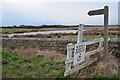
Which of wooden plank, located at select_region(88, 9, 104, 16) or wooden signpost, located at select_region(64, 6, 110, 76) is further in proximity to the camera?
wooden plank, located at select_region(88, 9, 104, 16)

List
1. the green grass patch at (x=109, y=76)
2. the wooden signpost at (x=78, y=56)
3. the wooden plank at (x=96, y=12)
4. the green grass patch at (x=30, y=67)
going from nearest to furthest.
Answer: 1. the green grass patch at (x=109, y=76)
2. the wooden signpost at (x=78, y=56)
3. the green grass patch at (x=30, y=67)
4. the wooden plank at (x=96, y=12)

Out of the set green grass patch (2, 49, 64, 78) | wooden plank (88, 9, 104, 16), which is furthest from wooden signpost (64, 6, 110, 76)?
green grass patch (2, 49, 64, 78)

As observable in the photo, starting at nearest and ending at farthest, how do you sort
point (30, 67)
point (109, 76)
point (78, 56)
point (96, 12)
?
point (109, 76) < point (78, 56) < point (96, 12) < point (30, 67)

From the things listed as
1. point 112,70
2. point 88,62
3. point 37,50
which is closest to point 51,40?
point 37,50

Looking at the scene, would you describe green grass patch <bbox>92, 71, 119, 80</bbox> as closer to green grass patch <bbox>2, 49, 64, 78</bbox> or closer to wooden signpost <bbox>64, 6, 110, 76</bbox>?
wooden signpost <bbox>64, 6, 110, 76</bbox>

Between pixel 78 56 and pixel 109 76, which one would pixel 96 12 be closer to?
pixel 78 56

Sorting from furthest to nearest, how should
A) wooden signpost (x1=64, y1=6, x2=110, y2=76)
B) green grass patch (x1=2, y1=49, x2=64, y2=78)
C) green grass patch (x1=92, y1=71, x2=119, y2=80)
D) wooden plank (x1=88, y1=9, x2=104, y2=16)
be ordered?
1. wooden plank (x1=88, y1=9, x2=104, y2=16)
2. green grass patch (x1=2, y1=49, x2=64, y2=78)
3. wooden signpost (x1=64, y1=6, x2=110, y2=76)
4. green grass patch (x1=92, y1=71, x2=119, y2=80)

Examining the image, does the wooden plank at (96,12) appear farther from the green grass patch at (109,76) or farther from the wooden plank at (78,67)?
the green grass patch at (109,76)

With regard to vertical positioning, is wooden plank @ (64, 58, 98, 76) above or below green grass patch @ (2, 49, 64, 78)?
above

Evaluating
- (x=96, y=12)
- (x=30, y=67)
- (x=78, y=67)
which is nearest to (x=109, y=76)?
(x=78, y=67)

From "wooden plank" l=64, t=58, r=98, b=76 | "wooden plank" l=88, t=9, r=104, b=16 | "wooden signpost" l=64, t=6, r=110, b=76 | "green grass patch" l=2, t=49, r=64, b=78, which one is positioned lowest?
"green grass patch" l=2, t=49, r=64, b=78

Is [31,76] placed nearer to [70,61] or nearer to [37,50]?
[70,61]

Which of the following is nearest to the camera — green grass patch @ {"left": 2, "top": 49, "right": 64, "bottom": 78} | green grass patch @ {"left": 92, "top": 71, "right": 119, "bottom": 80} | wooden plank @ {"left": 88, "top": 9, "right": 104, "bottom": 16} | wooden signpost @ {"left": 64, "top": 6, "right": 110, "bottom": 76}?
green grass patch @ {"left": 92, "top": 71, "right": 119, "bottom": 80}

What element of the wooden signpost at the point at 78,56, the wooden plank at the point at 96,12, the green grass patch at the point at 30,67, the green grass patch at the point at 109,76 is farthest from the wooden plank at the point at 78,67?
the wooden plank at the point at 96,12
